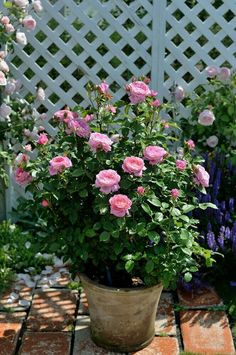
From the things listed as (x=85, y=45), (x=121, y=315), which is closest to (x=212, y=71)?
(x=85, y=45)

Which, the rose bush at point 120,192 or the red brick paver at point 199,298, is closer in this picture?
the rose bush at point 120,192

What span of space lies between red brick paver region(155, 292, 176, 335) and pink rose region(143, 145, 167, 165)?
91cm

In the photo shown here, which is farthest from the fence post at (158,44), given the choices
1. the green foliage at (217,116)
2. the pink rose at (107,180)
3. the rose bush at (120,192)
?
the pink rose at (107,180)

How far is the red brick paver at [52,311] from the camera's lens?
3.32 meters

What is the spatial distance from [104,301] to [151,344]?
36 centimetres

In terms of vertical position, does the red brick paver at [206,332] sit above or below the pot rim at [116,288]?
below

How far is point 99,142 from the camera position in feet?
9.18

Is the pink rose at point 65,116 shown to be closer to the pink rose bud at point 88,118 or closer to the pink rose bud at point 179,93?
the pink rose bud at point 88,118

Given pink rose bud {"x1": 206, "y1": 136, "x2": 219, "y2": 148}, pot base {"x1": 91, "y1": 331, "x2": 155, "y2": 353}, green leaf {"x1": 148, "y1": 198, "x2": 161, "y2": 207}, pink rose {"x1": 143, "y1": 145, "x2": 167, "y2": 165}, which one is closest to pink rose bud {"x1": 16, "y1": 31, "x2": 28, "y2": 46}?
pink rose bud {"x1": 206, "y1": 136, "x2": 219, "y2": 148}

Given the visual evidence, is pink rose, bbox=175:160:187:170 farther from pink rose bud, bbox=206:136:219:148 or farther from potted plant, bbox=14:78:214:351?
pink rose bud, bbox=206:136:219:148

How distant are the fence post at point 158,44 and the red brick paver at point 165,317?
3.98 ft

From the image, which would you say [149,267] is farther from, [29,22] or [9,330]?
[29,22]

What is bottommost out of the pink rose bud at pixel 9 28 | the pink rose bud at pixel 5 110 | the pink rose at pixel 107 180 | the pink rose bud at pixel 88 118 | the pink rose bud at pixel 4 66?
the pink rose at pixel 107 180

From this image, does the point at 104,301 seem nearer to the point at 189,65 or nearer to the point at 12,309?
the point at 12,309
